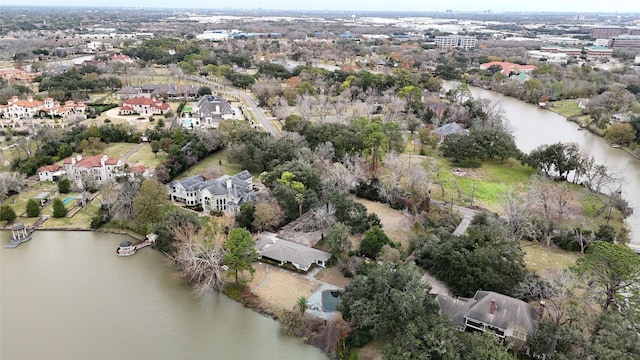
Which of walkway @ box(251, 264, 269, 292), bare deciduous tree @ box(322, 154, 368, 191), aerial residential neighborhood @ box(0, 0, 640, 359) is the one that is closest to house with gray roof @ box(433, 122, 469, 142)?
aerial residential neighborhood @ box(0, 0, 640, 359)

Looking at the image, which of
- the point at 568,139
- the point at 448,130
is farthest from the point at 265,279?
the point at 568,139

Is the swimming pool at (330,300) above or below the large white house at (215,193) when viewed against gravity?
below

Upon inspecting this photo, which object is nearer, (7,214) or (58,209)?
(7,214)

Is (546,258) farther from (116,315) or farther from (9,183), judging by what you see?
(9,183)

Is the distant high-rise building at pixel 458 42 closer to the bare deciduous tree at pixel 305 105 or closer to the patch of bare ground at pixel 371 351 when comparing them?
the bare deciduous tree at pixel 305 105

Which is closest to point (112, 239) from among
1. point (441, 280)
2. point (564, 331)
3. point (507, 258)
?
point (441, 280)

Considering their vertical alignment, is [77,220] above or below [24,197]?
below

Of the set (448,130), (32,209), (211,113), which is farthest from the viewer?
(211,113)

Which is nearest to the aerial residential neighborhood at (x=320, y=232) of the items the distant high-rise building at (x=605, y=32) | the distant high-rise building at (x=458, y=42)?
the distant high-rise building at (x=458, y=42)
